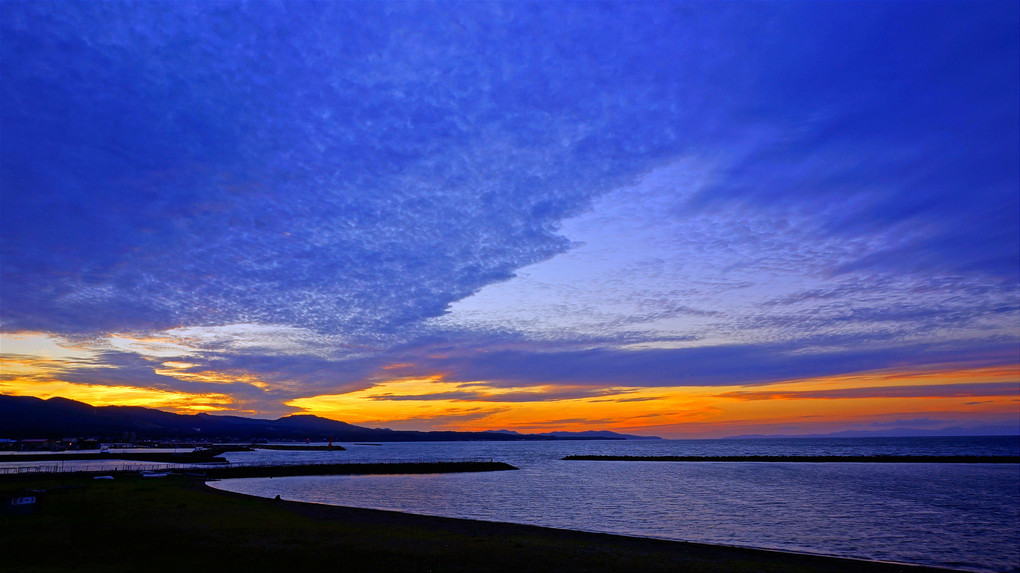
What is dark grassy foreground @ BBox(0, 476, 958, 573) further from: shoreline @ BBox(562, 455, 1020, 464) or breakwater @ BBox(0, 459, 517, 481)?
shoreline @ BBox(562, 455, 1020, 464)

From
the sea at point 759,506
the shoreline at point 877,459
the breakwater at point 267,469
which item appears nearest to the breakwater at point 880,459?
the shoreline at point 877,459

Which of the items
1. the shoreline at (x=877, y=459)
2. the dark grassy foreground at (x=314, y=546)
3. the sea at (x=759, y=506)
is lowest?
the shoreline at (x=877, y=459)

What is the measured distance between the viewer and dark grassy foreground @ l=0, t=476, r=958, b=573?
24.9 m

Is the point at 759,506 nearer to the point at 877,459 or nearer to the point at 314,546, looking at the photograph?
the point at 314,546

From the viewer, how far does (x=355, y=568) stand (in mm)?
24359

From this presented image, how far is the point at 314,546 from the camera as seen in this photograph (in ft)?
95.6

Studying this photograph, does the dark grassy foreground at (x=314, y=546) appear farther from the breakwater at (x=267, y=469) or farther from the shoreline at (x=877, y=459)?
the shoreline at (x=877, y=459)

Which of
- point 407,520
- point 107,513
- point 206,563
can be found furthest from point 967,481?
point 107,513

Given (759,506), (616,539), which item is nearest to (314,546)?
(616,539)

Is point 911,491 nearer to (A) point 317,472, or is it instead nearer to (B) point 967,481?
(B) point 967,481

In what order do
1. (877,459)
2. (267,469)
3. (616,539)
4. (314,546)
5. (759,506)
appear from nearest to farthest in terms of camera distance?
(314,546) → (616,539) → (759,506) → (267,469) → (877,459)

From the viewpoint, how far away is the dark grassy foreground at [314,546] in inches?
979

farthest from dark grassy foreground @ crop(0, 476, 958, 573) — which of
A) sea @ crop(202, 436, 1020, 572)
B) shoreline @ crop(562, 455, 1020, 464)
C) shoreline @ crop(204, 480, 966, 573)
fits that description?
shoreline @ crop(562, 455, 1020, 464)

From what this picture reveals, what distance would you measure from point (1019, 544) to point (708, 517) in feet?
66.5
